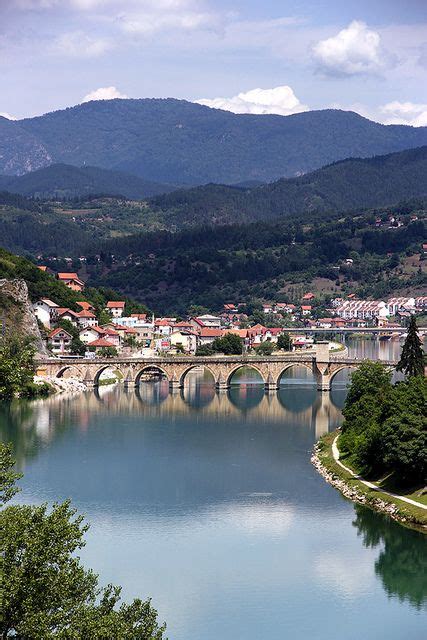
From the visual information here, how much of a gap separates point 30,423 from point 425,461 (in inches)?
1392

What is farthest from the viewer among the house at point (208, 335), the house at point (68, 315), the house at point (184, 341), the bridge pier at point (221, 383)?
the house at point (208, 335)

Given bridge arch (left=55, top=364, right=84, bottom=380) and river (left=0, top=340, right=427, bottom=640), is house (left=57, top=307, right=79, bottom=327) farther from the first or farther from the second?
river (left=0, top=340, right=427, bottom=640)

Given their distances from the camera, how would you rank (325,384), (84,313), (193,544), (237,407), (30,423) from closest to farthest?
(193,544)
(30,423)
(237,407)
(325,384)
(84,313)

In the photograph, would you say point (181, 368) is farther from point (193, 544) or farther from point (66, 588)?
point (66, 588)

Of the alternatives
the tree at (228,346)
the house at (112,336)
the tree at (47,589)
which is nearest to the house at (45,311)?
the house at (112,336)

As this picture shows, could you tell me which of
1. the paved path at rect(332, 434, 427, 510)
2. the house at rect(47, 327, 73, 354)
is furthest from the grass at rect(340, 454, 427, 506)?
the house at rect(47, 327, 73, 354)

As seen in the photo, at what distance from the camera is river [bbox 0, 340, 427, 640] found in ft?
121

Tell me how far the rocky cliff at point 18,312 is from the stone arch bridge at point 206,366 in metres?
5.56

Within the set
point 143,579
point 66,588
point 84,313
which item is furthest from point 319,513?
point 84,313

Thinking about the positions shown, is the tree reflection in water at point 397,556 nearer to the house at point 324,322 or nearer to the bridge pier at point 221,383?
the bridge pier at point 221,383

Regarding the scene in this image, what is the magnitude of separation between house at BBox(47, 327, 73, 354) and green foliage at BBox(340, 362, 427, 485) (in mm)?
52811

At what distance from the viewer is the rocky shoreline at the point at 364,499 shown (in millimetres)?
45625

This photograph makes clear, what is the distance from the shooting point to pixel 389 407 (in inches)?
2164

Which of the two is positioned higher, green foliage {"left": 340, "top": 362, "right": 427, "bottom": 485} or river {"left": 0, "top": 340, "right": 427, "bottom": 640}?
green foliage {"left": 340, "top": 362, "right": 427, "bottom": 485}
